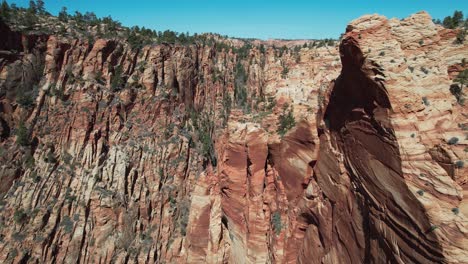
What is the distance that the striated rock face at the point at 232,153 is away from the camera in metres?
11.2

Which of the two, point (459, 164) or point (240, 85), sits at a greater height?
point (459, 164)

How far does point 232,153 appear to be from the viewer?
27.2 meters

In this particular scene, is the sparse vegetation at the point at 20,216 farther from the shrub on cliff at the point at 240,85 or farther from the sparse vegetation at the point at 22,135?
the shrub on cliff at the point at 240,85

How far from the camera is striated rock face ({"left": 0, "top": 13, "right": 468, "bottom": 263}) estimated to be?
11188 mm

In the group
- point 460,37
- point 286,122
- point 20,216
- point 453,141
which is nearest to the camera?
point 453,141

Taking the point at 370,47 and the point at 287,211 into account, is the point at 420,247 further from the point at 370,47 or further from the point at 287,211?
the point at 287,211

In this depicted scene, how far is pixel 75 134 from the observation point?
45562mm

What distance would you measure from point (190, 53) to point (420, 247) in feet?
202

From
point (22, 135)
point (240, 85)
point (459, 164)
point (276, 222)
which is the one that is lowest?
point (276, 222)

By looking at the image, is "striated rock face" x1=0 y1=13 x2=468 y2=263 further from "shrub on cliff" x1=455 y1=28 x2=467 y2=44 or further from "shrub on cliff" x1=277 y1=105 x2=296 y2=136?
"shrub on cliff" x1=277 y1=105 x2=296 y2=136

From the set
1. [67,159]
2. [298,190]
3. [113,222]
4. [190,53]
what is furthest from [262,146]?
[190,53]

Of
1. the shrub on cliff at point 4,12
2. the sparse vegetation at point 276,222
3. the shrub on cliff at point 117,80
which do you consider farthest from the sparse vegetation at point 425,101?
the shrub on cliff at point 4,12

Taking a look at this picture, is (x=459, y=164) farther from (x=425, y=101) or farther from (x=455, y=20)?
(x=455, y=20)

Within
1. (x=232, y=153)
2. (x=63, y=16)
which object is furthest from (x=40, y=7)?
(x=232, y=153)
